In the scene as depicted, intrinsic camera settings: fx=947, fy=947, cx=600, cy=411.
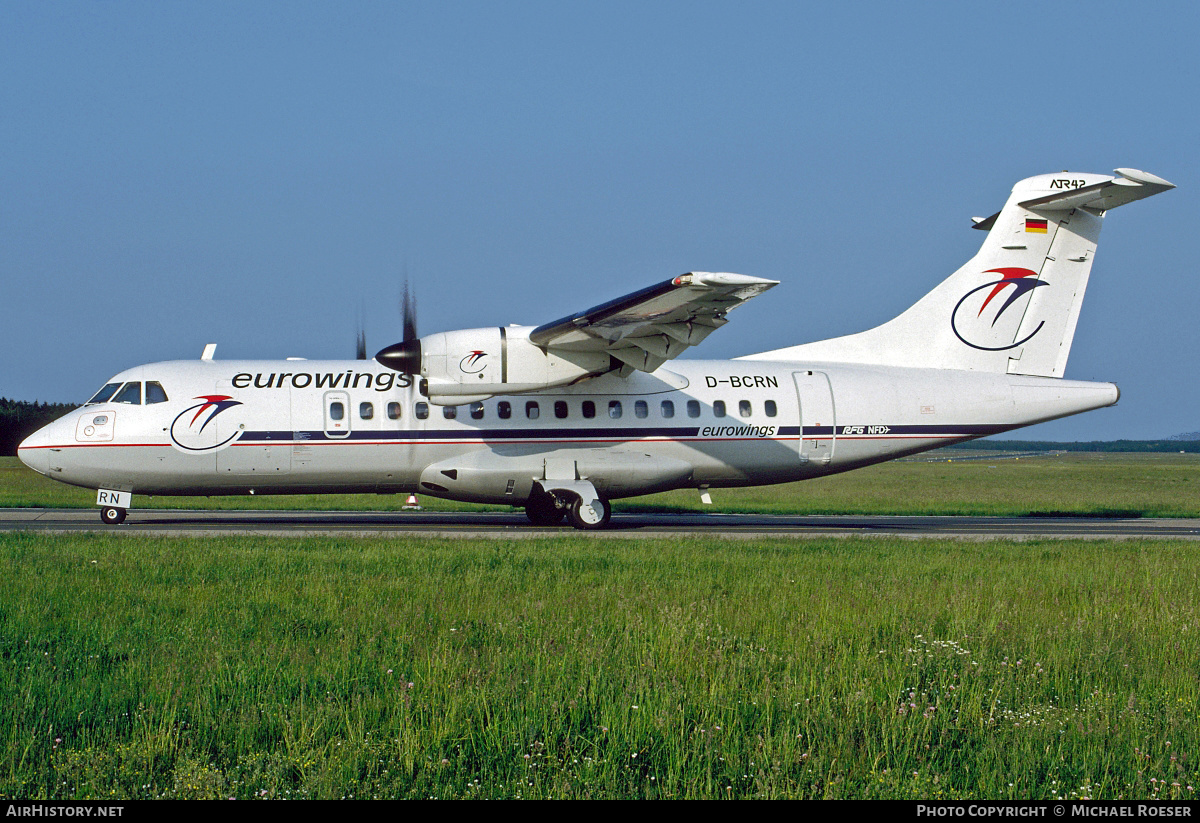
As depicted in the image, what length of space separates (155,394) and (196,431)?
47.9 inches

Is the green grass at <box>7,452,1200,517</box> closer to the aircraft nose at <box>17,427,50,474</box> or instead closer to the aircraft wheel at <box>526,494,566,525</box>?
the aircraft nose at <box>17,427,50,474</box>

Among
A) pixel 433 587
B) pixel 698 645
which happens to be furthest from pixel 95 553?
pixel 698 645

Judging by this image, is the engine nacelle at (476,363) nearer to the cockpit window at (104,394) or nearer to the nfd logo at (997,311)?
the cockpit window at (104,394)

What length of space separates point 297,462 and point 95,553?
621 centimetres

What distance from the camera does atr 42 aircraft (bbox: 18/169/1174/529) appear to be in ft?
58.2

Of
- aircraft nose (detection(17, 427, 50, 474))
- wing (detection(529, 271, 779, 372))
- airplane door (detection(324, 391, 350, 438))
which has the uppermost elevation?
wing (detection(529, 271, 779, 372))

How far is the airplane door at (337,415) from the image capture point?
18.5 metres

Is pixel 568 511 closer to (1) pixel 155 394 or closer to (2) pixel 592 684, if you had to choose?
(1) pixel 155 394

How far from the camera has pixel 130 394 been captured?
61.2ft

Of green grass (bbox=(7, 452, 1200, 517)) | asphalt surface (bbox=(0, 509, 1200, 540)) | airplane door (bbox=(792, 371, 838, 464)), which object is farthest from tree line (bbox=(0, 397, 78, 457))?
airplane door (bbox=(792, 371, 838, 464))

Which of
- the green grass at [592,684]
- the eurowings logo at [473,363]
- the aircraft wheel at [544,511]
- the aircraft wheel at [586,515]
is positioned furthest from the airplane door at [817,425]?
the green grass at [592,684]

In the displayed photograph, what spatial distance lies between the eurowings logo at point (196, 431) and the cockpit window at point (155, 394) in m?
0.56

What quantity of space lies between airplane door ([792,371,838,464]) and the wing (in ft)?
11.6

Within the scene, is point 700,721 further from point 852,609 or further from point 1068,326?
point 1068,326
